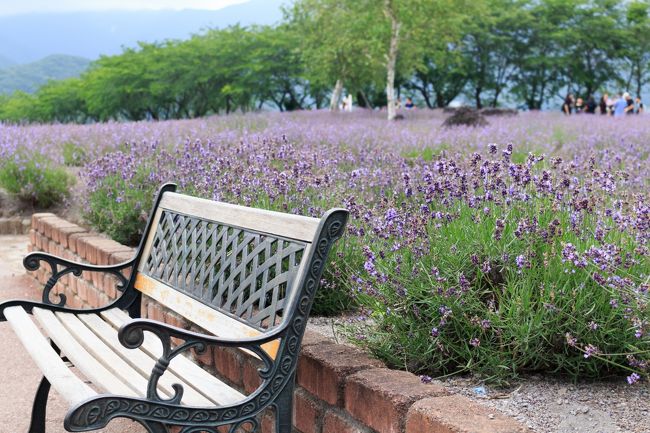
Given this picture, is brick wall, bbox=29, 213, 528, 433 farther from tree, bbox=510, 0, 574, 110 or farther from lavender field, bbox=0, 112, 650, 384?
tree, bbox=510, 0, 574, 110

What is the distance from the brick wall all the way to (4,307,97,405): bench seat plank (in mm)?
719

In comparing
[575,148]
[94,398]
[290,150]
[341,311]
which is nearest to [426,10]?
[575,148]

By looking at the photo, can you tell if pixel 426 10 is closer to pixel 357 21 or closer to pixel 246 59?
pixel 357 21

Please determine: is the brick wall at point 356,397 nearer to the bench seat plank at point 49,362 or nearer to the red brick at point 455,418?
the red brick at point 455,418

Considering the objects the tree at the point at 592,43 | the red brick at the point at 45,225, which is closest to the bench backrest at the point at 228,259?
the red brick at the point at 45,225

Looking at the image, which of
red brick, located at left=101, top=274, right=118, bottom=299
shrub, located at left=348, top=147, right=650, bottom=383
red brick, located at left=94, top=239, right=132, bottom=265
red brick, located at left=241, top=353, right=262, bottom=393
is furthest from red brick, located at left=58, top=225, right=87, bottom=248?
shrub, located at left=348, top=147, right=650, bottom=383

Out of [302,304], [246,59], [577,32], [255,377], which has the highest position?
[577,32]

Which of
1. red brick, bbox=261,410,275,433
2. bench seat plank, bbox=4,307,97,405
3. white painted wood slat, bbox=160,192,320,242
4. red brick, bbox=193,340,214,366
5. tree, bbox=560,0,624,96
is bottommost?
red brick, bbox=261,410,275,433

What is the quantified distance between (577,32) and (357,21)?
23.0 m

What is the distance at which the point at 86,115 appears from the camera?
42469 millimetres

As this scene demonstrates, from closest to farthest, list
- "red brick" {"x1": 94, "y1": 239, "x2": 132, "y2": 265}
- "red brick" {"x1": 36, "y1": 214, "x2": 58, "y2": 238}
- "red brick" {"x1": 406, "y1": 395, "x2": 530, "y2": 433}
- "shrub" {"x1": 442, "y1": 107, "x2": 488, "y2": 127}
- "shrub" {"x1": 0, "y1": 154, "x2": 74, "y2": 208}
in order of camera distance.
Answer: "red brick" {"x1": 406, "y1": 395, "x2": 530, "y2": 433} < "red brick" {"x1": 94, "y1": 239, "x2": 132, "y2": 265} < "red brick" {"x1": 36, "y1": 214, "x2": 58, "y2": 238} < "shrub" {"x1": 0, "y1": 154, "x2": 74, "y2": 208} < "shrub" {"x1": 442, "y1": 107, "x2": 488, "y2": 127}

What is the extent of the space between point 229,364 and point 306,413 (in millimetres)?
586

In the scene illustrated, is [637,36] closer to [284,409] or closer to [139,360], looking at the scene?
[139,360]

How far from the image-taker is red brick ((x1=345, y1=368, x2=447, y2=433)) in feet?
7.51
